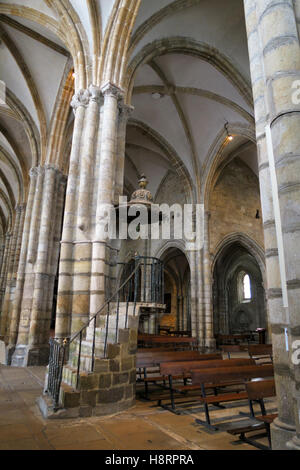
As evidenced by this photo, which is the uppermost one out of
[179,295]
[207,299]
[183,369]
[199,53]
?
[199,53]

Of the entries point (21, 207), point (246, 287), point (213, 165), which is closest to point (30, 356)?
point (21, 207)

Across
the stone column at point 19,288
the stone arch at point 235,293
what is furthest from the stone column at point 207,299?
the stone column at point 19,288

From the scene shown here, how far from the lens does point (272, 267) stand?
270 cm

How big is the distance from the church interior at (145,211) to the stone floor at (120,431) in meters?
0.03

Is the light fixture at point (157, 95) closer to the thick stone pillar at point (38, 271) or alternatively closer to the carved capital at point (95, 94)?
the thick stone pillar at point (38, 271)

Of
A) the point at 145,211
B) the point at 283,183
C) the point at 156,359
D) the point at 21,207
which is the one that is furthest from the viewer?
the point at 21,207

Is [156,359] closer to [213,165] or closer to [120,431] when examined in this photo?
[120,431]

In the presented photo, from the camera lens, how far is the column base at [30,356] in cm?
1004

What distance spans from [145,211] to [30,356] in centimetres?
656

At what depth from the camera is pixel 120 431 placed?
360 cm

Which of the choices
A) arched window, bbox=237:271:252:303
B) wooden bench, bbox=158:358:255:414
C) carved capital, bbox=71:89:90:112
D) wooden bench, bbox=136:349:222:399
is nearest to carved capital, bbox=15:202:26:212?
carved capital, bbox=71:89:90:112

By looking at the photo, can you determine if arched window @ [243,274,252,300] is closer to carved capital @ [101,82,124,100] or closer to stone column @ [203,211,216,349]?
stone column @ [203,211,216,349]

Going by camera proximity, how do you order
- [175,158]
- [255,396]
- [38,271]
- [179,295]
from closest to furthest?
[255,396] < [38,271] < [175,158] < [179,295]
